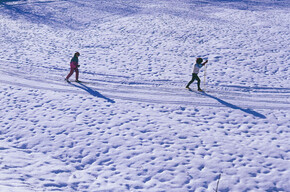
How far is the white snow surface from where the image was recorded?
7133 mm

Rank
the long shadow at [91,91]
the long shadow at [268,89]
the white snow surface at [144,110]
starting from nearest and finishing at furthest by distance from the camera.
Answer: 1. the white snow surface at [144,110]
2. the long shadow at [91,91]
3. the long shadow at [268,89]

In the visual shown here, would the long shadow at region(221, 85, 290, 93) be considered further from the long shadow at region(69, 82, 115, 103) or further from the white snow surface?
the long shadow at region(69, 82, 115, 103)

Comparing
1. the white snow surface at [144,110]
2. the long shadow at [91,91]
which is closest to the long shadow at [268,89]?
the white snow surface at [144,110]

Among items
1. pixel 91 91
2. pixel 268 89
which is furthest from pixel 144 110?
pixel 268 89

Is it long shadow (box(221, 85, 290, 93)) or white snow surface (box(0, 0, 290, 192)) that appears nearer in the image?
white snow surface (box(0, 0, 290, 192))

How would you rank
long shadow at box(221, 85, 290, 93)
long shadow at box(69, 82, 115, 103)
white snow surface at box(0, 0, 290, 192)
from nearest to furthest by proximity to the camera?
1. white snow surface at box(0, 0, 290, 192)
2. long shadow at box(69, 82, 115, 103)
3. long shadow at box(221, 85, 290, 93)

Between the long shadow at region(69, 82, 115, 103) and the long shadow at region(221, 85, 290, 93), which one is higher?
the long shadow at region(221, 85, 290, 93)

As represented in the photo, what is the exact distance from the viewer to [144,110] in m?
10.5

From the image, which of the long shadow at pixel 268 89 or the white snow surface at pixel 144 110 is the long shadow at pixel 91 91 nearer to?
the white snow surface at pixel 144 110

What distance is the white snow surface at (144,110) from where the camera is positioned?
7133 millimetres

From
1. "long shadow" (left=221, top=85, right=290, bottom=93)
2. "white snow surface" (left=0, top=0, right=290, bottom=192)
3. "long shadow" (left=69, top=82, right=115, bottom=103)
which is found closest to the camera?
"white snow surface" (left=0, top=0, right=290, bottom=192)

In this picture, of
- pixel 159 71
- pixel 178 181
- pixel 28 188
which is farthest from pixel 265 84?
pixel 28 188

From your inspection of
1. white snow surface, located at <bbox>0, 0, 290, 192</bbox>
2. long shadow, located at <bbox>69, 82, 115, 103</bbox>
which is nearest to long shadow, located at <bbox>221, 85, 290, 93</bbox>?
white snow surface, located at <bbox>0, 0, 290, 192</bbox>

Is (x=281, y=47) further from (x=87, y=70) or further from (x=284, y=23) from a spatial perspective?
(x=87, y=70)
